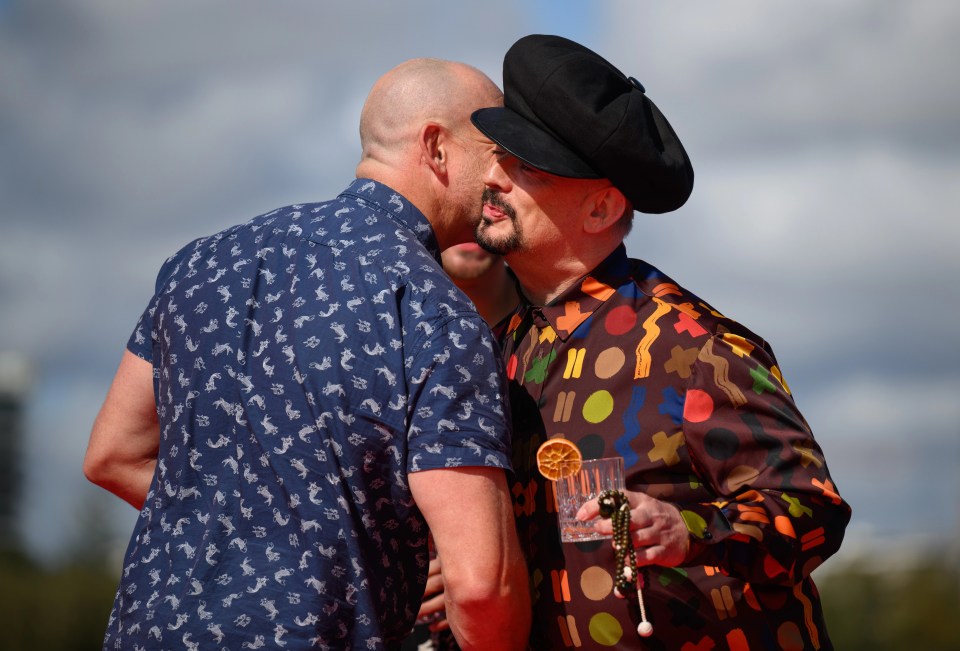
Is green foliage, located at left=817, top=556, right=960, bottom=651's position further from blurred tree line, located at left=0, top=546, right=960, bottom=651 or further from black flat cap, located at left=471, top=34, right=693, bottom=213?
black flat cap, located at left=471, top=34, right=693, bottom=213

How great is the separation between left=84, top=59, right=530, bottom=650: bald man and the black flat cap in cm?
75

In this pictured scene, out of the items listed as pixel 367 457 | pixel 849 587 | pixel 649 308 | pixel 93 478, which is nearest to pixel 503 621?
pixel 367 457

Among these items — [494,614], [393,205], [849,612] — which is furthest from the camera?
[849,612]

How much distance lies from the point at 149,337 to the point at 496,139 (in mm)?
1241

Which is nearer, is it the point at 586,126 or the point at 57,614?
the point at 586,126

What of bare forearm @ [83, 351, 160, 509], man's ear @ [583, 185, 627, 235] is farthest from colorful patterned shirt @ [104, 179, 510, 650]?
man's ear @ [583, 185, 627, 235]

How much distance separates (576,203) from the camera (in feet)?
13.8

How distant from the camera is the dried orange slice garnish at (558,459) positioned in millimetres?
3486

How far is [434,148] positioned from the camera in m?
4.00

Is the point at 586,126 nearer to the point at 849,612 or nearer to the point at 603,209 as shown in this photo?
the point at 603,209

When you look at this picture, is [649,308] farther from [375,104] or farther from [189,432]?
[189,432]

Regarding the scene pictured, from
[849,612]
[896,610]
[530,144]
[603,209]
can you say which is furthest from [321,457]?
[896,610]

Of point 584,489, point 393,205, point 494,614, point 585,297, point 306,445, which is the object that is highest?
point 393,205

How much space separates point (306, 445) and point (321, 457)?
50 millimetres
